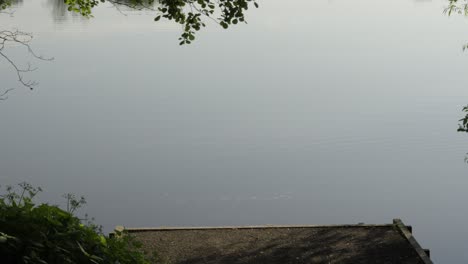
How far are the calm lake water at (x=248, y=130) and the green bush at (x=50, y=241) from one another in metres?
7.94

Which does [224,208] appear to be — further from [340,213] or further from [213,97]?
[213,97]

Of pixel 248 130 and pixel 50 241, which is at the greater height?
pixel 248 130

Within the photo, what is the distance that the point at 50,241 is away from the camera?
13.4ft

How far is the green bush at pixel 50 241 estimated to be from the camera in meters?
3.94

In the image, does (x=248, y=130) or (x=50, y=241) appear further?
(x=248, y=130)

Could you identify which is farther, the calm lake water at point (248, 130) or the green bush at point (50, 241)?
the calm lake water at point (248, 130)

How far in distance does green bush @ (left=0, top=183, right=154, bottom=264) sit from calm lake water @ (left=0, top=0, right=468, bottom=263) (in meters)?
7.94

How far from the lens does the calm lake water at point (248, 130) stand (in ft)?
43.2

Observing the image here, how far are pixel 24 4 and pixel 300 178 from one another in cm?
3269

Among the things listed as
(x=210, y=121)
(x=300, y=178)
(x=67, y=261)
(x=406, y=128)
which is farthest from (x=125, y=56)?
(x=67, y=261)

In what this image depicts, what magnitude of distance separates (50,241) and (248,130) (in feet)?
44.0

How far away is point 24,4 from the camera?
142ft

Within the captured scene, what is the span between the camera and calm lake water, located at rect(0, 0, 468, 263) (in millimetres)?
13172

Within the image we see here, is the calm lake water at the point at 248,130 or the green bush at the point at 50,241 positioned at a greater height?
the calm lake water at the point at 248,130
